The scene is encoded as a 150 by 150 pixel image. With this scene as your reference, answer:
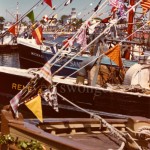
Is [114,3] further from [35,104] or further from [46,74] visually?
[35,104]

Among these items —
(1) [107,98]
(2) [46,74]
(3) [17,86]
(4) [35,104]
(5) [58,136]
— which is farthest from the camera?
(3) [17,86]

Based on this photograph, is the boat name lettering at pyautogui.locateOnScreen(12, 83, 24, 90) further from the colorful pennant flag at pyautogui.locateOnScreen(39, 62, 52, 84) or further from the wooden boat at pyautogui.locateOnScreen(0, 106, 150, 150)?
the colorful pennant flag at pyautogui.locateOnScreen(39, 62, 52, 84)

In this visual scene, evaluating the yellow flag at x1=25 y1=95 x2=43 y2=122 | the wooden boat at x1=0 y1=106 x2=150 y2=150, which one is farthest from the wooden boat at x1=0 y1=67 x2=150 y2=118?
the yellow flag at x1=25 y1=95 x2=43 y2=122

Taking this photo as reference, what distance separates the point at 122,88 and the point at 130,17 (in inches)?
478

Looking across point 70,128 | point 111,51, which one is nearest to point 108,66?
point 111,51

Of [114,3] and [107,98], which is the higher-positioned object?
[114,3]

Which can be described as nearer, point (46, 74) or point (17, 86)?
point (46, 74)

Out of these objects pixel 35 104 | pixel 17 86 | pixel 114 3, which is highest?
pixel 114 3

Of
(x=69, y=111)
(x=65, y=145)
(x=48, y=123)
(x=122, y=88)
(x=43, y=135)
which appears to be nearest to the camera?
(x=65, y=145)

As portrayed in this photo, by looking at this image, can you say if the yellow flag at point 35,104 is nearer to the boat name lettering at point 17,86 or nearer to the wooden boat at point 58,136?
the wooden boat at point 58,136

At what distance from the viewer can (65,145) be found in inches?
268

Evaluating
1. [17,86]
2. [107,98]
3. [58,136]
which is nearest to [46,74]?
[58,136]

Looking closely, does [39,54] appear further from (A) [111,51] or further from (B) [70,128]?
(B) [70,128]

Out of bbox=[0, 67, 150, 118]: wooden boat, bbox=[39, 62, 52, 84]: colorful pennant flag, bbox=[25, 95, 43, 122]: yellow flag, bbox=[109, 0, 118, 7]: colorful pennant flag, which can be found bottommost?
bbox=[0, 67, 150, 118]: wooden boat
